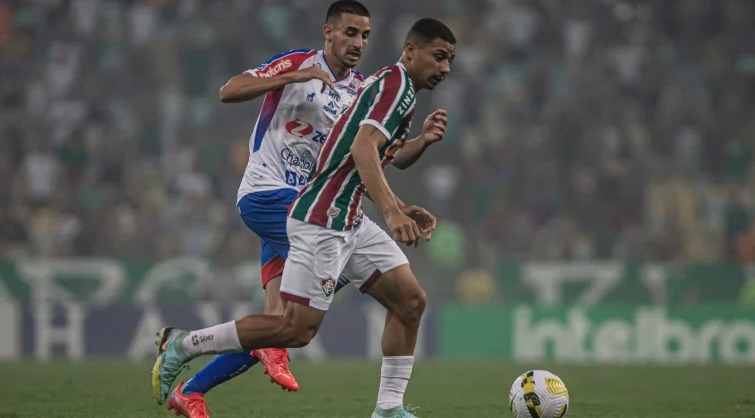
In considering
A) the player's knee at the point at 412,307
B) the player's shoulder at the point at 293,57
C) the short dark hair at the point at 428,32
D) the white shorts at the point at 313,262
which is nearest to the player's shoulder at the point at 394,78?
the short dark hair at the point at 428,32

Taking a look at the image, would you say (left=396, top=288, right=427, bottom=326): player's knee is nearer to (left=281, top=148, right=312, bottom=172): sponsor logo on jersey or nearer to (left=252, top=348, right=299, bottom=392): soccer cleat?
(left=252, top=348, right=299, bottom=392): soccer cleat

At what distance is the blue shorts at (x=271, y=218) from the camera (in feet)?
24.1

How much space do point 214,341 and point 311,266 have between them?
2.26 feet

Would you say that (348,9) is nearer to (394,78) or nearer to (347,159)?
(394,78)

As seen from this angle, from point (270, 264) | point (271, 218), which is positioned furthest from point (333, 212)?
point (270, 264)

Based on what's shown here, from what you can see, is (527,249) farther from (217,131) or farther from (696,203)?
(217,131)

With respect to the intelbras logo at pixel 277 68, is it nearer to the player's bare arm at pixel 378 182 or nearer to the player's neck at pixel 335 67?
the player's neck at pixel 335 67

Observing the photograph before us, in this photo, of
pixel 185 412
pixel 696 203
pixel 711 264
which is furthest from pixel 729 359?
pixel 185 412

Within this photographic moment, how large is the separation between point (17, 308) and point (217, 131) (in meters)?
4.66

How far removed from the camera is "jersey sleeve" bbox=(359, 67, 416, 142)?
20.4ft

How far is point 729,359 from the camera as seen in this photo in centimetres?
1565

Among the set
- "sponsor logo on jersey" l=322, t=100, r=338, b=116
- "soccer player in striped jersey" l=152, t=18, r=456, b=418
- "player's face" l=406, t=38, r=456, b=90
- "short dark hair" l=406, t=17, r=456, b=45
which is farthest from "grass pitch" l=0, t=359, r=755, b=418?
"short dark hair" l=406, t=17, r=456, b=45

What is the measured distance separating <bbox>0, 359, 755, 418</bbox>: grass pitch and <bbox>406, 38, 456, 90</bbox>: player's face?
8.25 feet

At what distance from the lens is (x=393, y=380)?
6.87 m
